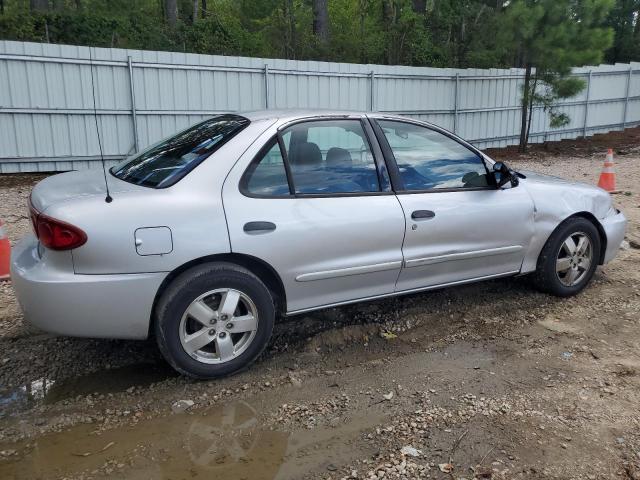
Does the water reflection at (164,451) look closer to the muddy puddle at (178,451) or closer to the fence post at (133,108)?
the muddy puddle at (178,451)

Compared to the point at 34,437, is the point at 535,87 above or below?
above

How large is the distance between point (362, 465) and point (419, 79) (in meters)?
13.2

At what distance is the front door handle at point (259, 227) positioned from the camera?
132 inches

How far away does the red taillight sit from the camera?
3.02 metres

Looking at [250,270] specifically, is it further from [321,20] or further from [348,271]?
[321,20]

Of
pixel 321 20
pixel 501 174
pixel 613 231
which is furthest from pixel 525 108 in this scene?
pixel 501 174

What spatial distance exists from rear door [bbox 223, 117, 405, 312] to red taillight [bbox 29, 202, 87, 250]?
819mm

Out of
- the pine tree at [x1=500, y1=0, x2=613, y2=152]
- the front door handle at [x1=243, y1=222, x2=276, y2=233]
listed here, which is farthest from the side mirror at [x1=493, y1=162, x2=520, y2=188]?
the pine tree at [x1=500, y1=0, x2=613, y2=152]

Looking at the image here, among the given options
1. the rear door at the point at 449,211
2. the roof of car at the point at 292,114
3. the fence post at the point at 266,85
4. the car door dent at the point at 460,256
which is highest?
the fence post at the point at 266,85

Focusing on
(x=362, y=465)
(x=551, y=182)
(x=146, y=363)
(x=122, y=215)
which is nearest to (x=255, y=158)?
(x=122, y=215)

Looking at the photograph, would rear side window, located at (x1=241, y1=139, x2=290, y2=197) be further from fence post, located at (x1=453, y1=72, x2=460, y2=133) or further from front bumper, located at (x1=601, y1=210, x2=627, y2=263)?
fence post, located at (x1=453, y1=72, x2=460, y2=133)

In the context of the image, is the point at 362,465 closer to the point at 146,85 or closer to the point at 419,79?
the point at 146,85

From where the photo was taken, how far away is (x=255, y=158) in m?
3.52

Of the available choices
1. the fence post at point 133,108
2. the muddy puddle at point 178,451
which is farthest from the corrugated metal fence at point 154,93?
the muddy puddle at point 178,451
